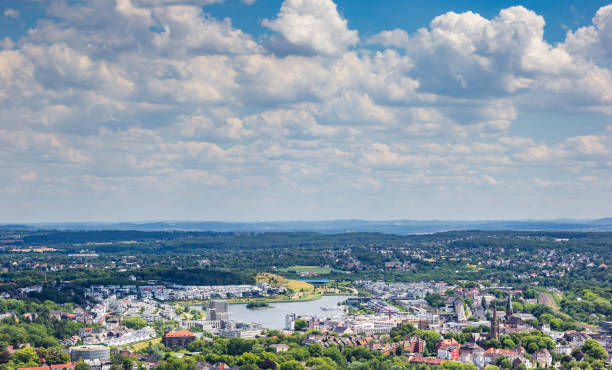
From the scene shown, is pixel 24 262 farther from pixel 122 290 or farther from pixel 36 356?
pixel 36 356

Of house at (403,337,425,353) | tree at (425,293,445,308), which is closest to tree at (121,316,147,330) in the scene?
house at (403,337,425,353)

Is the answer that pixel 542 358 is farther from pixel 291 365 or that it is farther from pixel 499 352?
pixel 291 365

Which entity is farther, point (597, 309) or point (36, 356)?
point (597, 309)

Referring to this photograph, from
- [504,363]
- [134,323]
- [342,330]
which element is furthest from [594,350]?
[134,323]

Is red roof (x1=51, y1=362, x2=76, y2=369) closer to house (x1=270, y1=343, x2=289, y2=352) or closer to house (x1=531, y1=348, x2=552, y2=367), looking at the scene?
house (x1=270, y1=343, x2=289, y2=352)

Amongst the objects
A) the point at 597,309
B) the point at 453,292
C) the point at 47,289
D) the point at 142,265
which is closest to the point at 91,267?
the point at 142,265

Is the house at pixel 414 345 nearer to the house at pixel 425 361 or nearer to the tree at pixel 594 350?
the house at pixel 425 361

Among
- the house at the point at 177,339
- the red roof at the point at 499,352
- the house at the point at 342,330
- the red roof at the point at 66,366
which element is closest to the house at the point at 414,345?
the red roof at the point at 499,352
